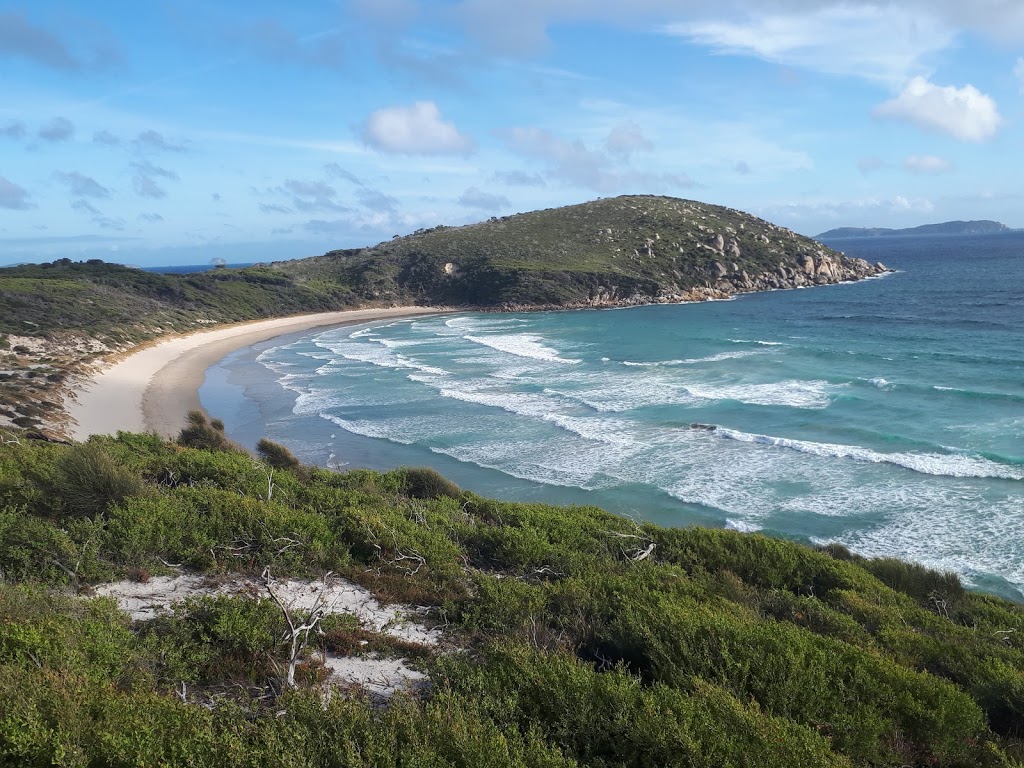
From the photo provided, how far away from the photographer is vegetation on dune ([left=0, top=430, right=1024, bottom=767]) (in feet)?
13.5

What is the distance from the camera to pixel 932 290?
6569 centimetres

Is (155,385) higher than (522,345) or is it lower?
lower

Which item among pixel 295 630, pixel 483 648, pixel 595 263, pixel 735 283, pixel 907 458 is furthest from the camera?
pixel 595 263

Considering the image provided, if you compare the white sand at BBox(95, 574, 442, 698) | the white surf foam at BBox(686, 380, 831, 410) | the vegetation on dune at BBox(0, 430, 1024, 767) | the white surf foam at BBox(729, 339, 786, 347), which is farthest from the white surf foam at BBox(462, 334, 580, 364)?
the white sand at BBox(95, 574, 442, 698)

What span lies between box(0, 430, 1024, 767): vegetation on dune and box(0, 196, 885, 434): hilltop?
39723 millimetres

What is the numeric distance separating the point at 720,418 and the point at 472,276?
199 feet

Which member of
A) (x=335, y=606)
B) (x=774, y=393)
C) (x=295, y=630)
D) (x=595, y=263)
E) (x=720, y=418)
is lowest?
(x=720, y=418)

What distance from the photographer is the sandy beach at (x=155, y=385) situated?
88.5ft

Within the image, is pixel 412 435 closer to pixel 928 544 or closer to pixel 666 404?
pixel 666 404

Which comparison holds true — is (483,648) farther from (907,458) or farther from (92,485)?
(907,458)

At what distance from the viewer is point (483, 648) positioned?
19.3 ft

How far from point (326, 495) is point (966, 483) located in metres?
17.2

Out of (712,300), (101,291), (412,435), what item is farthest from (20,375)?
(712,300)

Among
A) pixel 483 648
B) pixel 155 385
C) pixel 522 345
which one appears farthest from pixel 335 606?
pixel 522 345
